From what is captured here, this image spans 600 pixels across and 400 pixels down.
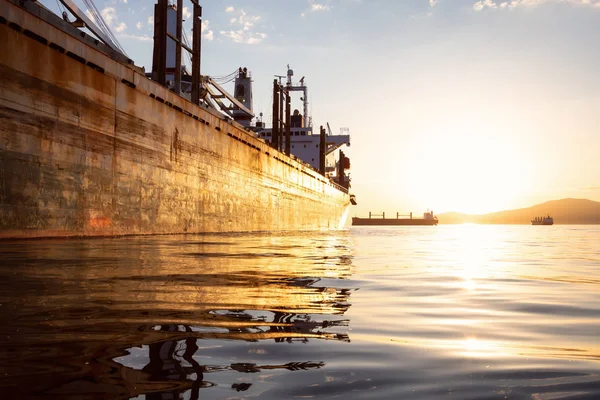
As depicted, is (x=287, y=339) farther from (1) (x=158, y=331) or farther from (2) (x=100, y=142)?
(2) (x=100, y=142)

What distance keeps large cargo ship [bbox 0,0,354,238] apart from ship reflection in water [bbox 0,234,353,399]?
748 centimetres

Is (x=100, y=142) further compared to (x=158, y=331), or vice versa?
(x=100, y=142)

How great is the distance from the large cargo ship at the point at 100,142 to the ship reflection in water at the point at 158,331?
748 centimetres

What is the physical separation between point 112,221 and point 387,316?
12.4 m

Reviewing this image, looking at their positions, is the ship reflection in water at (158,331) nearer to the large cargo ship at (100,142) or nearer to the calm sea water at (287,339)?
the calm sea water at (287,339)

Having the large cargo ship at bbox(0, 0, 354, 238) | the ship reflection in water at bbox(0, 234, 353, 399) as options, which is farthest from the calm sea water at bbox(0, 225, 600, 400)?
the large cargo ship at bbox(0, 0, 354, 238)

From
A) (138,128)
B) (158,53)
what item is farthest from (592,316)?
(158,53)

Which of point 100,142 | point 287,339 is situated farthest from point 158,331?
point 100,142

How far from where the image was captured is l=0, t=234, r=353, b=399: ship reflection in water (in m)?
1.43

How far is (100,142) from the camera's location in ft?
44.6

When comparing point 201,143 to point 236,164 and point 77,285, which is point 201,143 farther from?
point 77,285

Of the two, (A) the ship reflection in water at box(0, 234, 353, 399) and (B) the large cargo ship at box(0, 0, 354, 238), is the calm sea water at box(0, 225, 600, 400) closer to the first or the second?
(A) the ship reflection in water at box(0, 234, 353, 399)

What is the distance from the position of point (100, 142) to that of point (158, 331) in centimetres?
1245

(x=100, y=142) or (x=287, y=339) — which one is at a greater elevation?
(x=100, y=142)
